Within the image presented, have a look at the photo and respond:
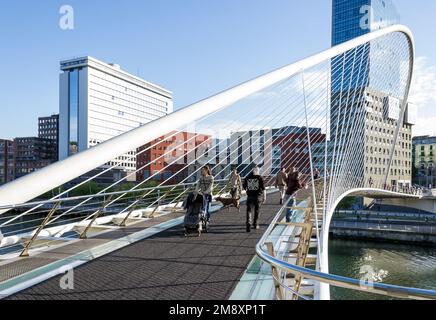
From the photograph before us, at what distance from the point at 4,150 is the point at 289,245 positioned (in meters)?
79.1

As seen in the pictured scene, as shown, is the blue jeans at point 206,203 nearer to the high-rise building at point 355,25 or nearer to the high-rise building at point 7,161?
the high-rise building at point 355,25

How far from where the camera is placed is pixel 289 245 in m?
5.21

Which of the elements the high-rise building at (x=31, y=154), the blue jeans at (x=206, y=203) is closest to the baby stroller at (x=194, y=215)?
the blue jeans at (x=206, y=203)

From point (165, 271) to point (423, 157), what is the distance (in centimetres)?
7781

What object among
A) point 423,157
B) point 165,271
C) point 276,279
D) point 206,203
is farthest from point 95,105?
point 276,279

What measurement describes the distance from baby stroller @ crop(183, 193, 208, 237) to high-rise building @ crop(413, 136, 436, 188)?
6800cm

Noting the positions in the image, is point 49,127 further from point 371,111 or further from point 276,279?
point 276,279

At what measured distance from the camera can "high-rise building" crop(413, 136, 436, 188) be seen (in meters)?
65.8

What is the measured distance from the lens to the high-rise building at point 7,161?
7081 centimetres

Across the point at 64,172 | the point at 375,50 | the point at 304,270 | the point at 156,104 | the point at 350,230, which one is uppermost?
the point at 156,104

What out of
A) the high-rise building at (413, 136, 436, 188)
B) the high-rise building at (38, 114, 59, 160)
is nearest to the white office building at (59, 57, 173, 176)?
the high-rise building at (38, 114, 59, 160)
